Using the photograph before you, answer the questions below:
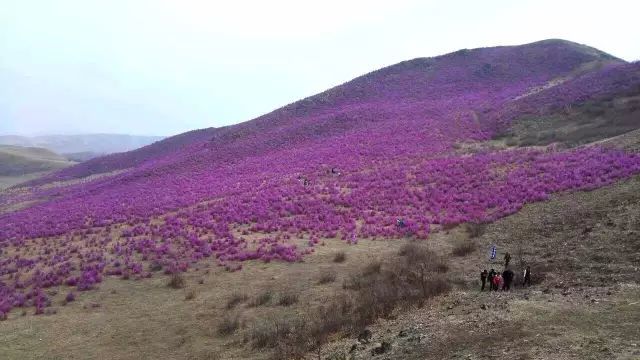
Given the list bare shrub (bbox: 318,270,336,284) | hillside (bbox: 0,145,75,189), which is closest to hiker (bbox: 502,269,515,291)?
bare shrub (bbox: 318,270,336,284)

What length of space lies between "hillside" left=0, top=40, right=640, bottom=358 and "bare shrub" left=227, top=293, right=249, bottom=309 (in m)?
0.17

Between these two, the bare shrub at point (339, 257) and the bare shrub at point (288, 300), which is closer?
the bare shrub at point (288, 300)

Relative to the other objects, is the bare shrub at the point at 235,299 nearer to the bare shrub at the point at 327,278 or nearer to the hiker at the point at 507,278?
the bare shrub at the point at 327,278

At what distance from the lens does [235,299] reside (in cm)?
2208

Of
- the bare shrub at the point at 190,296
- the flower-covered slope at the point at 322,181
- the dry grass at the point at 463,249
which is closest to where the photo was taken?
the bare shrub at the point at 190,296

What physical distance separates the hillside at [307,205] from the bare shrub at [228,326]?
0.08 metres

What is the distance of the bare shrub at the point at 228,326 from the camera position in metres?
19.2

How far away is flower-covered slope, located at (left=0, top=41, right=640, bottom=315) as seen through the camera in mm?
29781

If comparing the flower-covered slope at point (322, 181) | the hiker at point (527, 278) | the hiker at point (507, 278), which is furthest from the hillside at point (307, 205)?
the hiker at point (507, 278)

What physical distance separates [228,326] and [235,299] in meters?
2.75

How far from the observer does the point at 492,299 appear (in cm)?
1662

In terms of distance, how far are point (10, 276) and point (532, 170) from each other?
38892mm

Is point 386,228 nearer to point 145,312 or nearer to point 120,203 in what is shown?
point 145,312

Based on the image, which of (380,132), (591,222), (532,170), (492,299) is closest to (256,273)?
(492,299)
